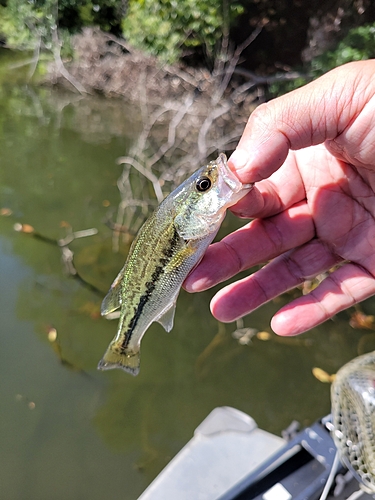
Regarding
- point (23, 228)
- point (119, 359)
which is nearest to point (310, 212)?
point (119, 359)

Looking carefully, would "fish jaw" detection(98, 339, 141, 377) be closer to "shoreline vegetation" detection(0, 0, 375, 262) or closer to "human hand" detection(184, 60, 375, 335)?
"human hand" detection(184, 60, 375, 335)

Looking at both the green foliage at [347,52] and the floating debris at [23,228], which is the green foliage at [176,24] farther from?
the floating debris at [23,228]

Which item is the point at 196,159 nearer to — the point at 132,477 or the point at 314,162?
the point at 314,162

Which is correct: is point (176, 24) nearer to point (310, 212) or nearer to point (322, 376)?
point (322, 376)

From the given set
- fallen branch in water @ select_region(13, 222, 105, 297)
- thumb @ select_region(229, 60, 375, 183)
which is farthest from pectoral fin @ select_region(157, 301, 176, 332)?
fallen branch in water @ select_region(13, 222, 105, 297)

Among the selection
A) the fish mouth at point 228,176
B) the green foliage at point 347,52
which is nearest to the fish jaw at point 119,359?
the fish mouth at point 228,176

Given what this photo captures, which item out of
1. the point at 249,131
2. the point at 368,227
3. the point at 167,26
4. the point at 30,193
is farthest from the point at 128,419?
the point at 167,26
